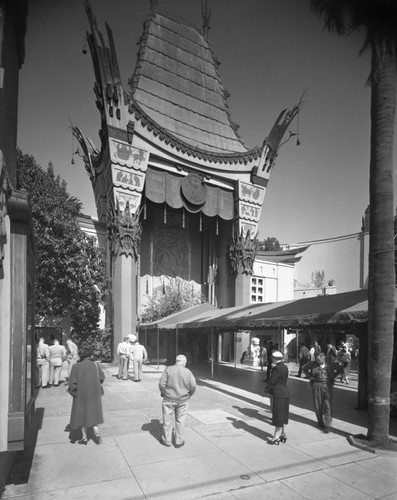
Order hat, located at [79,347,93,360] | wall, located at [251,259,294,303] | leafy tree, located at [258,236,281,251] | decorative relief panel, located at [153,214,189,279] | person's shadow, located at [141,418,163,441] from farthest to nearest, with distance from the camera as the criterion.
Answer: leafy tree, located at [258,236,281,251]
wall, located at [251,259,294,303]
decorative relief panel, located at [153,214,189,279]
person's shadow, located at [141,418,163,441]
hat, located at [79,347,93,360]

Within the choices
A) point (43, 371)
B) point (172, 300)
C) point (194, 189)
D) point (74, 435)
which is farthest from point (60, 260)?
point (74, 435)

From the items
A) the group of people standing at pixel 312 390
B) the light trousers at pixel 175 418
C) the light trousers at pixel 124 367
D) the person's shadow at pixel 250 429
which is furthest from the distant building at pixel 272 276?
the light trousers at pixel 175 418

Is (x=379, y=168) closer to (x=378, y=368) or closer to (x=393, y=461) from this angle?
(x=378, y=368)

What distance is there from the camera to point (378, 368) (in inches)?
277

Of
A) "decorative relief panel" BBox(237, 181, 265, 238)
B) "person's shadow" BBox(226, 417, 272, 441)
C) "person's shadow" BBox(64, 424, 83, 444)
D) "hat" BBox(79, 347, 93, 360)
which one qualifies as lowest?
"person's shadow" BBox(226, 417, 272, 441)

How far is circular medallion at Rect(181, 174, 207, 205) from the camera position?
25422 millimetres

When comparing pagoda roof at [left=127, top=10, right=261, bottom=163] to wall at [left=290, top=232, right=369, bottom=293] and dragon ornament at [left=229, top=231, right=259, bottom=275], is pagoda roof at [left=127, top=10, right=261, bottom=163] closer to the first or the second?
dragon ornament at [left=229, top=231, right=259, bottom=275]

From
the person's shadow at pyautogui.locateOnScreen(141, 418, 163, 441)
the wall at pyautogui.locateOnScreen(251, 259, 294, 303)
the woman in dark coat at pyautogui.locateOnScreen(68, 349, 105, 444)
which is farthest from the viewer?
the wall at pyautogui.locateOnScreen(251, 259, 294, 303)

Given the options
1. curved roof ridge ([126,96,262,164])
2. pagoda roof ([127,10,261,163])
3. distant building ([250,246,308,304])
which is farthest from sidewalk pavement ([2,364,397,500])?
distant building ([250,246,308,304])

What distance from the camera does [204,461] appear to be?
595cm

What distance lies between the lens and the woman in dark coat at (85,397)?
260 inches

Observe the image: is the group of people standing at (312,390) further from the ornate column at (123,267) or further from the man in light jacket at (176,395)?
the ornate column at (123,267)

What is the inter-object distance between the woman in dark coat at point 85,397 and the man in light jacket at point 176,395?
1235 mm

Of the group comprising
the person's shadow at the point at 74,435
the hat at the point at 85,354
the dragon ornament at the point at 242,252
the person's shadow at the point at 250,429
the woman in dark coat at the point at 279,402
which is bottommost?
the person's shadow at the point at 250,429
